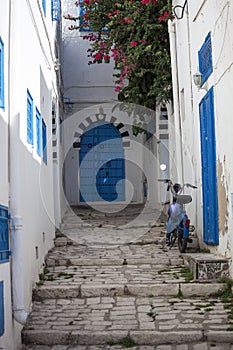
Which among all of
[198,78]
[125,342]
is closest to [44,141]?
[198,78]

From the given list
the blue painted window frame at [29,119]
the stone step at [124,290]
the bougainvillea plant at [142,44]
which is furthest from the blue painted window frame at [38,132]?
the bougainvillea plant at [142,44]

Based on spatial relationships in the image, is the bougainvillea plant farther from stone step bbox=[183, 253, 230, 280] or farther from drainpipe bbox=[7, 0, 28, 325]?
drainpipe bbox=[7, 0, 28, 325]

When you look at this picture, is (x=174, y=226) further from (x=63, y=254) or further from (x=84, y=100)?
(x=84, y=100)

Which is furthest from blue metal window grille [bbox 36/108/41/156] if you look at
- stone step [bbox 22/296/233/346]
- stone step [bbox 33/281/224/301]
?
stone step [bbox 22/296/233/346]

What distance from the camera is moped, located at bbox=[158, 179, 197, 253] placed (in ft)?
27.8

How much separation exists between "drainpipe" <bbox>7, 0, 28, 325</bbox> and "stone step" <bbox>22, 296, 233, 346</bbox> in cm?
62

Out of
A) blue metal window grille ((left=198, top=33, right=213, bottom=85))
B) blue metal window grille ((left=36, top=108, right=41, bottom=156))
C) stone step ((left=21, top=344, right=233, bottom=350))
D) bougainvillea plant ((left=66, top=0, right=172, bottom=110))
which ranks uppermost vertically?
bougainvillea plant ((left=66, top=0, right=172, bottom=110))

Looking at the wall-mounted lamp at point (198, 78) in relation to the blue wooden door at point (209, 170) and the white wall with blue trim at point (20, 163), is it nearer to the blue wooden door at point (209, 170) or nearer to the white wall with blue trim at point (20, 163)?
the blue wooden door at point (209, 170)

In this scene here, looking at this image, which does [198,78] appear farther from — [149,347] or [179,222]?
[149,347]

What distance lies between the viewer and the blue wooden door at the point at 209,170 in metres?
7.67

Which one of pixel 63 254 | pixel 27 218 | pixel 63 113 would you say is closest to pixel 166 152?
pixel 63 113

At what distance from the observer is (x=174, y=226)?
9.04 meters

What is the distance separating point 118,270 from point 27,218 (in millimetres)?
2272

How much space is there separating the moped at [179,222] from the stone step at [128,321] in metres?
1.74
